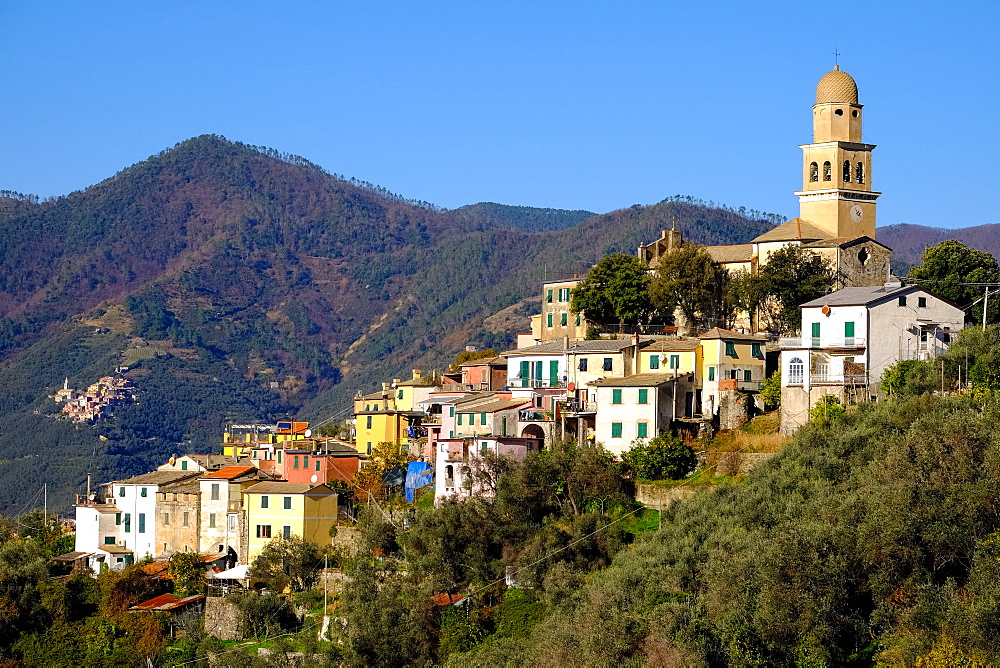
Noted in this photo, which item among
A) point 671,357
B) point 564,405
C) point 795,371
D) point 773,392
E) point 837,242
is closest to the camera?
point 795,371

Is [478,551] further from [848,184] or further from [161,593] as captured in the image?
[848,184]

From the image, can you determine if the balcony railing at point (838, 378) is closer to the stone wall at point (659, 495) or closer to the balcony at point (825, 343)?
the balcony at point (825, 343)

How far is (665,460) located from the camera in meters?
57.4

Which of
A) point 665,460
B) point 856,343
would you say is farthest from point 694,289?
point 665,460

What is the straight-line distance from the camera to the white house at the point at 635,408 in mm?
59844

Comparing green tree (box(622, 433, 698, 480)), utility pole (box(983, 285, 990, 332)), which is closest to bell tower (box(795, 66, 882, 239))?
utility pole (box(983, 285, 990, 332))

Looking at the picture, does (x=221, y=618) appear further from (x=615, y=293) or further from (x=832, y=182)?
(x=832, y=182)

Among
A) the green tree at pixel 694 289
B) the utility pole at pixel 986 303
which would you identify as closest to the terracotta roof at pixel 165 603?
the green tree at pixel 694 289

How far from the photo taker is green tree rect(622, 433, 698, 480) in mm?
57344

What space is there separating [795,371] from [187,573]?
24484mm

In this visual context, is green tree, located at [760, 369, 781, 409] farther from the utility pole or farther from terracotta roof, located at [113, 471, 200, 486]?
terracotta roof, located at [113, 471, 200, 486]

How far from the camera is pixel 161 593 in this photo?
65.1 meters

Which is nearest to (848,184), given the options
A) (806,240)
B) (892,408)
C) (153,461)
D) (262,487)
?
(806,240)

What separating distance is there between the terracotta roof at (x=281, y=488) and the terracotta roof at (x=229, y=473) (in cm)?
239
